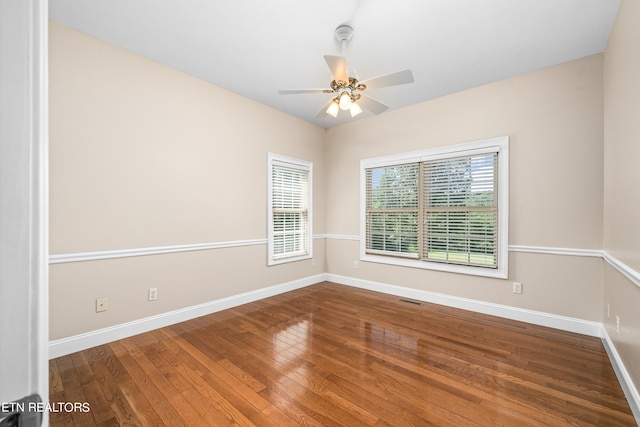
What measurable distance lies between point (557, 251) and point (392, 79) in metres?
2.56

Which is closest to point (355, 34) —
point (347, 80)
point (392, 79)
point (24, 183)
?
point (347, 80)

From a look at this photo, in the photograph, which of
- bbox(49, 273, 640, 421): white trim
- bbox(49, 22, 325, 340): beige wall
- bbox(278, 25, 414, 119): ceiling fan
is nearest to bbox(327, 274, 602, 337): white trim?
bbox(49, 273, 640, 421): white trim

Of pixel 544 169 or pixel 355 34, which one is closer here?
pixel 355 34

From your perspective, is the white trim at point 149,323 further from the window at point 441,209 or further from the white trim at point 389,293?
the window at point 441,209

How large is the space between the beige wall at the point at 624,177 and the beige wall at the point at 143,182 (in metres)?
3.64

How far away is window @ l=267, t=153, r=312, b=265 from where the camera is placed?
4188 mm

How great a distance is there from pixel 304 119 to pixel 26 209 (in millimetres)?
→ 4537

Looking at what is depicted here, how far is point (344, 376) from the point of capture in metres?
2.14

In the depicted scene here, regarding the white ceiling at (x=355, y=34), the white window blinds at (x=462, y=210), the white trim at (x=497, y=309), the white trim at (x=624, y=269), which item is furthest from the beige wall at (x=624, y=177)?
the white window blinds at (x=462, y=210)

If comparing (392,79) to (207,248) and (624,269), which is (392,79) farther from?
(207,248)

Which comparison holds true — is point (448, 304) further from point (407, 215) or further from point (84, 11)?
point (84, 11)

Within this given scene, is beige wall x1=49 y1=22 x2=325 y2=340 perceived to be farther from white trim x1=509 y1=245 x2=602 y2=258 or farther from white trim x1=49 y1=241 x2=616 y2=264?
white trim x1=509 y1=245 x2=602 y2=258

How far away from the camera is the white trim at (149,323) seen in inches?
94.6

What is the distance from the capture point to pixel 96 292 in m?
2.57
